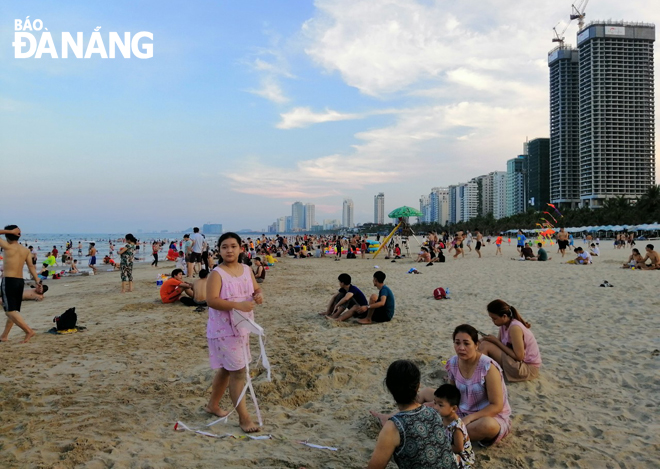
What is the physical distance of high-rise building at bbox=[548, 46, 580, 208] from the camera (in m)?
116

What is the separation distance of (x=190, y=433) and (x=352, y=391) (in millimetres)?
1666

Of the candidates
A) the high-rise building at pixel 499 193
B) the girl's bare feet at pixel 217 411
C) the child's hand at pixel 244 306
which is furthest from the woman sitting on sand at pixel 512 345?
the high-rise building at pixel 499 193

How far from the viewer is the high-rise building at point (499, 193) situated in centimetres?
16775

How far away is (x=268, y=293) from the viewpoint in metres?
11.9

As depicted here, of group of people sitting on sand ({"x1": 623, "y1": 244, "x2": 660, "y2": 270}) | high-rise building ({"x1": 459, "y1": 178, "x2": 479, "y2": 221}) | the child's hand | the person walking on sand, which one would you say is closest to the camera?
the child's hand

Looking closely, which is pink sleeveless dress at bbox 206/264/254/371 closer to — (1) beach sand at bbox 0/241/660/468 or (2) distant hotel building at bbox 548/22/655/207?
(1) beach sand at bbox 0/241/660/468

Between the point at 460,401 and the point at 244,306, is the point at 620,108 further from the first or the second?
the point at 244,306

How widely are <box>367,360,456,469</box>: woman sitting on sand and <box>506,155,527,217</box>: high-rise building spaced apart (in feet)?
499

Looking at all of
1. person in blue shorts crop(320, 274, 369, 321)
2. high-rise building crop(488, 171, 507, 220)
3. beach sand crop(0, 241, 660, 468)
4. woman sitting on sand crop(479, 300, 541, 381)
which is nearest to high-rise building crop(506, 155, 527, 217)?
high-rise building crop(488, 171, 507, 220)

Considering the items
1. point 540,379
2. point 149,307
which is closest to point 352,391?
point 540,379

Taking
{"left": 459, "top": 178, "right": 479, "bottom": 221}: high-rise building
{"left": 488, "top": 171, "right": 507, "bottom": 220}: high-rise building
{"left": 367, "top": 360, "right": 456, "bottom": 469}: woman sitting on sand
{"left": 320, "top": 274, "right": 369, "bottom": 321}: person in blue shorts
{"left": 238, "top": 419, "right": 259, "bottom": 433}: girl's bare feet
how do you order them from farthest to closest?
{"left": 459, "top": 178, "right": 479, "bottom": 221}: high-rise building
{"left": 488, "top": 171, "right": 507, "bottom": 220}: high-rise building
{"left": 320, "top": 274, "right": 369, "bottom": 321}: person in blue shorts
{"left": 238, "top": 419, "right": 259, "bottom": 433}: girl's bare feet
{"left": 367, "top": 360, "right": 456, "bottom": 469}: woman sitting on sand

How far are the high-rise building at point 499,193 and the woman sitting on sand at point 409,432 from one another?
578ft

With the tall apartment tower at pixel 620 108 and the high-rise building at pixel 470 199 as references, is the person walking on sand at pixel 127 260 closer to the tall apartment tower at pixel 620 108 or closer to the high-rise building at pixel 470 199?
the tall apartment tower at pixel 620 108

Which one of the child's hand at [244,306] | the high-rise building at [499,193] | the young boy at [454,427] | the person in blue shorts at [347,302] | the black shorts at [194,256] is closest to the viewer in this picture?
the young boy at [454,427]
